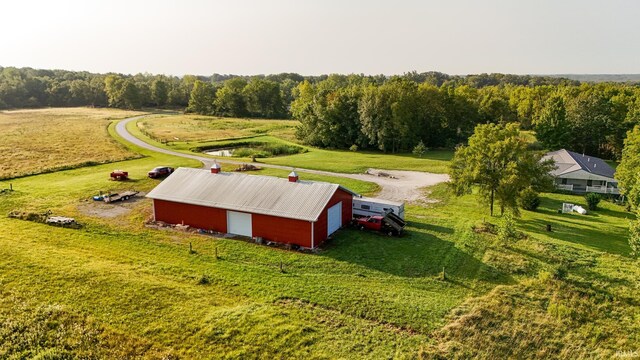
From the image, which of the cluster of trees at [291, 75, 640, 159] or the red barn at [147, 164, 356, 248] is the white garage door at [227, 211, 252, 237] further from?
the cluster of trees at [291, 75, 640, 159]

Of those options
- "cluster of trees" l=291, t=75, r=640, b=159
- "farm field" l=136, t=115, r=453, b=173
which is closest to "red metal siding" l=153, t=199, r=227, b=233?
"farm field" l=136, t=115, r=453, b=173

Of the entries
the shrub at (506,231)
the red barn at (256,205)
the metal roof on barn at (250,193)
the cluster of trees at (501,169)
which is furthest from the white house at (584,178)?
the metal roof on barn at (250,193)

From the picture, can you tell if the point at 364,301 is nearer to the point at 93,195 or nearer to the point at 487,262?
the point at 487,262

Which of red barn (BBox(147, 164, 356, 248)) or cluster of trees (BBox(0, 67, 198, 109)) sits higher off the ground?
cluster of trees (BBox(0, 67, 198, 109))

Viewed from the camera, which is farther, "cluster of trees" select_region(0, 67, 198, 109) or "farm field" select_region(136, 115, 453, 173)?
"cluster of trees" select_region(0, 67, 198, 109)

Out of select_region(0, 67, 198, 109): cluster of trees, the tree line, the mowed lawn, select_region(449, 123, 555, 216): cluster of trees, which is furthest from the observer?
select_region(0, 67, 198, 109): cluster of trees

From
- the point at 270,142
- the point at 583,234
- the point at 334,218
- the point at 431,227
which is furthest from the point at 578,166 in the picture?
the point at 270,142
